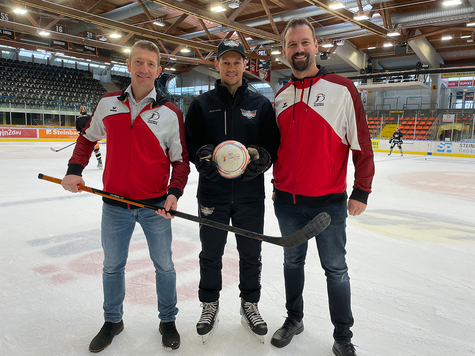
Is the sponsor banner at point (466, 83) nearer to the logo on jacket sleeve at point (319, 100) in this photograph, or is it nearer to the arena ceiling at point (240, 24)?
the arena ceiling at point (240, 24)

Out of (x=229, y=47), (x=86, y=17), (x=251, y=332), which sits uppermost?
(x=86, y=17)

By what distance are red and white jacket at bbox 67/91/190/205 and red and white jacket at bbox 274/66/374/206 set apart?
0.56 meters

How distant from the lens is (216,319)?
178cm

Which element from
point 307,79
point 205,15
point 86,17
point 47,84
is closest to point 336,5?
point 205,15

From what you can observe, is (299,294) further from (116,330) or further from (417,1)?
(417,1)

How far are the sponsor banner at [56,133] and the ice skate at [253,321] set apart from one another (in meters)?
16.4

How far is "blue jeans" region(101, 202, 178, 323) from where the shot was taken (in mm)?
1633

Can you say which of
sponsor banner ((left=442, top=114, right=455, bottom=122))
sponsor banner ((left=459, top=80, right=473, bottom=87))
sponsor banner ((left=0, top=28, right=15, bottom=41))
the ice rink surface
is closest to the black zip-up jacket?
the ice rink surface

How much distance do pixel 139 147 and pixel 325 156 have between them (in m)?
0.89

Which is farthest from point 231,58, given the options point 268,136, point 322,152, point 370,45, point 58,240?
point 370,45

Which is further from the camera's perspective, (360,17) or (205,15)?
(360,17)

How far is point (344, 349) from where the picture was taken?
1.56m

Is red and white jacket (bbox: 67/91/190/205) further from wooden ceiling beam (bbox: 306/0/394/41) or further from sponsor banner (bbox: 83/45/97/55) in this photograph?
sponsor banner (bbox: 83/45/97/55)

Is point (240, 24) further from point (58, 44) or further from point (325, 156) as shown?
point (325, 156)
